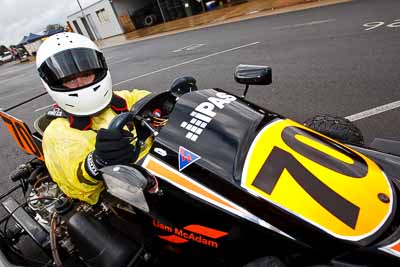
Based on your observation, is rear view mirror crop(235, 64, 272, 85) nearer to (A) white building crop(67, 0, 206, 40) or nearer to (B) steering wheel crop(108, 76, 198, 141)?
(B) steering wheel crop(108, 76, 198, 141)

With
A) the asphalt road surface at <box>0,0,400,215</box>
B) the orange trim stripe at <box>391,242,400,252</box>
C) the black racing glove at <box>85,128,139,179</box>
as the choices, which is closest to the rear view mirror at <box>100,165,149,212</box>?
the black racing glove at <box>85,128,139,179</box>

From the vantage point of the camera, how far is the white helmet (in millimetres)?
1865

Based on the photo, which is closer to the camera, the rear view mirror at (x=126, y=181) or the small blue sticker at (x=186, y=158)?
the rear view mirror at (x=126, y=181)

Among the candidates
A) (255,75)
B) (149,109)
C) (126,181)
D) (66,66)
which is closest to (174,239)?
(126,181)

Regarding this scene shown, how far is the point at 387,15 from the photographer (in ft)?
25.7

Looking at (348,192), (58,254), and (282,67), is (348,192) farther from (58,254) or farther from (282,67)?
(282,67)

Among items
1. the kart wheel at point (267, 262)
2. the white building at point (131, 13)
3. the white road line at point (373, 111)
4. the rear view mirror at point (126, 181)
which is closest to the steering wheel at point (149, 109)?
the rear view mirror at point (126, 181)

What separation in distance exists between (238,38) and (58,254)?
8876 mm

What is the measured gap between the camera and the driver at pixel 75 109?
1.78 metres

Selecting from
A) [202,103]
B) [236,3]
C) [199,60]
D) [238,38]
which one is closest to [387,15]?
[238,38]

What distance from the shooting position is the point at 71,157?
1.77m

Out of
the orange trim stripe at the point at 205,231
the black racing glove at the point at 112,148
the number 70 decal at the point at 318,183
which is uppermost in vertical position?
the black racing glove at the point at 112,148

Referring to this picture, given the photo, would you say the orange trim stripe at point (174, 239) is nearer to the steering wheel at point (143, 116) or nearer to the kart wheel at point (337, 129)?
the steering wheel at point (143, 116)

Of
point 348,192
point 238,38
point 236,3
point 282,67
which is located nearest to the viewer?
point 348,192
